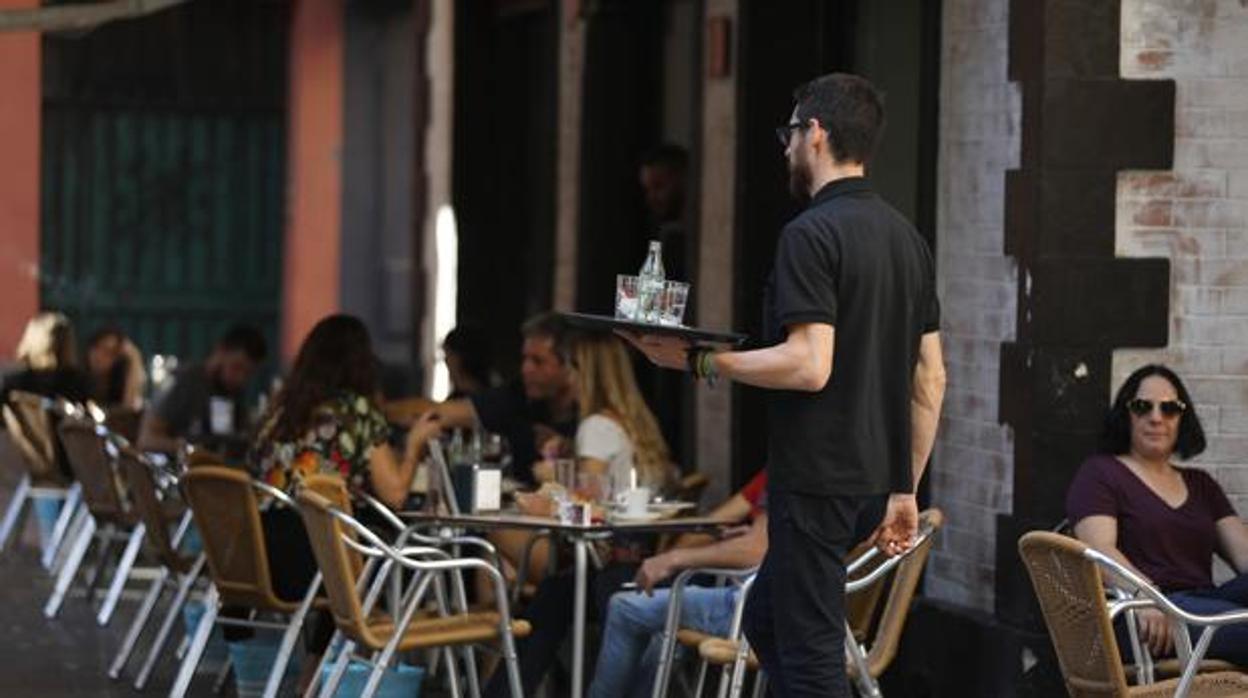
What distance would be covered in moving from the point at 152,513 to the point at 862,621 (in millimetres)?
3354

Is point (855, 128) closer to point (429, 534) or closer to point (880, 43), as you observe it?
point (429, 534)

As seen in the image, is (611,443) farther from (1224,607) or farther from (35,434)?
(35,434)

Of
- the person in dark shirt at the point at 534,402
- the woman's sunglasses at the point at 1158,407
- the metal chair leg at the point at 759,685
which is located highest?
the woman's sunglasses at the point at 1158,407

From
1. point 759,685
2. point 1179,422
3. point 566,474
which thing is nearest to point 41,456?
point 566,474

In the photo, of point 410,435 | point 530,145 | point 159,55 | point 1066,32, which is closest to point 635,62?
point 530,145

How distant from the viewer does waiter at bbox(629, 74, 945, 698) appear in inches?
281

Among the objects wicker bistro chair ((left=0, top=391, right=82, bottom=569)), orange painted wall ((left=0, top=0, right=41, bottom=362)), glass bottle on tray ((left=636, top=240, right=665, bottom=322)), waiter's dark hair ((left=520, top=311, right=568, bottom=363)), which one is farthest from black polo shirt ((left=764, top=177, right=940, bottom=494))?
orange painted wall ((left=0, top=0, right=41, bottom=362))

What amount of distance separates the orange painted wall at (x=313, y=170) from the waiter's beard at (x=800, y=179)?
1533 cm

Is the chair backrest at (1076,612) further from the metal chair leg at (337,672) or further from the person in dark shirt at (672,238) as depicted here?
the person in dark shirt at (672,238)

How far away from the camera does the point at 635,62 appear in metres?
15.4

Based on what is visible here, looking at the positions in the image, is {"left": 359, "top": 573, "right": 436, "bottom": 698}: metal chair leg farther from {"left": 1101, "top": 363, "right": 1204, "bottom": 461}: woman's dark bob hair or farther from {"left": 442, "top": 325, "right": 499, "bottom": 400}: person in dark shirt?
{"left": 442, "top": 325, "right": 499, "bottom": 400}: person in dark shirt

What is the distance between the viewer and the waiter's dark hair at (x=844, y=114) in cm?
731

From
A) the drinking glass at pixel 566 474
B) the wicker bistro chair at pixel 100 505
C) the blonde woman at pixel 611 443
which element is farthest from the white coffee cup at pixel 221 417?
the drinking glass at pixel 566 474

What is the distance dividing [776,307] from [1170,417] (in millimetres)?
2204
